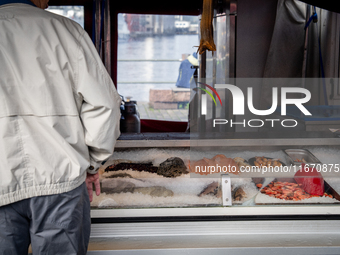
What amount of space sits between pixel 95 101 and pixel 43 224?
495 millimetres

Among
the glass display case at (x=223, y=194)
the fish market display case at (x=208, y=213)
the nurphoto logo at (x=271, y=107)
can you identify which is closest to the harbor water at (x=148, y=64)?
the nurphoto logo at (x=271, y=107)

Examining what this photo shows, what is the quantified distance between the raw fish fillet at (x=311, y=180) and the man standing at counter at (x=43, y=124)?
137 cm

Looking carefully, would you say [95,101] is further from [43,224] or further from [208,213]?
[208,213]

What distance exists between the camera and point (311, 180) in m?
2.12

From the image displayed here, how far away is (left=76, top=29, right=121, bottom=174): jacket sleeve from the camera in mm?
1326

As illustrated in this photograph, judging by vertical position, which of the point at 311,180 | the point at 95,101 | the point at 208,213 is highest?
the point at 95,101

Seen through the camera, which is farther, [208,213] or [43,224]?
[208,213]

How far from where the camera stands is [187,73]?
6.79m

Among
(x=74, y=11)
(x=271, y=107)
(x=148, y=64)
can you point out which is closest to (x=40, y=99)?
(x=271, y=107)

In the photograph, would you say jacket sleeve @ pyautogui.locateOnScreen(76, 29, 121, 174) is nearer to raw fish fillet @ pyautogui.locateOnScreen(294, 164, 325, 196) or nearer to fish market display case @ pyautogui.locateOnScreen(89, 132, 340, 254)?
fish market display case @ pyautogui.locateOnScreen(89, 132, 340, 254)

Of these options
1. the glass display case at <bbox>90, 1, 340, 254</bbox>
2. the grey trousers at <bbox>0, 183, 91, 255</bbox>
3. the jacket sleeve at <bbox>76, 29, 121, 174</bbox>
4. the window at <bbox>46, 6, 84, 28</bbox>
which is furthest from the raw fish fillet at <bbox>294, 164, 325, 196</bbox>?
the window at <bbox>46, 6, 84, 28</bbox>

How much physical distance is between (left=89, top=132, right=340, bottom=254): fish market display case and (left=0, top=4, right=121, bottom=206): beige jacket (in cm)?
69

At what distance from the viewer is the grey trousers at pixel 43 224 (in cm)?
126

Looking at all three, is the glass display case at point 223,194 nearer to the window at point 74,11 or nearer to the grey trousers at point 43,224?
the grey trousers at point 43,224
